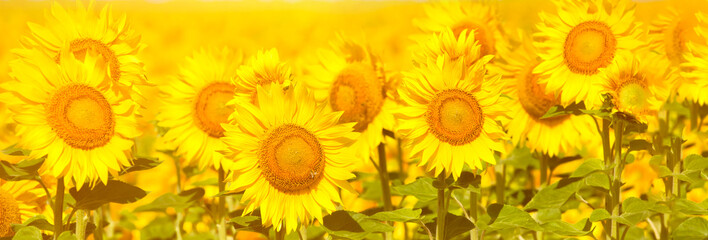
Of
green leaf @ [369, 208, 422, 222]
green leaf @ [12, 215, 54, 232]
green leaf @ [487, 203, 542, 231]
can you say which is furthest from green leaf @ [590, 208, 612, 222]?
green leaf @ [12, 215, 54, 232]

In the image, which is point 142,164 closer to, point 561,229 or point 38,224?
point 38,224

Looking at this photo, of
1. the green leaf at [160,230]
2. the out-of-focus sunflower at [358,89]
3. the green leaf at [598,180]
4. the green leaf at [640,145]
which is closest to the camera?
the green leaf at [640,145]

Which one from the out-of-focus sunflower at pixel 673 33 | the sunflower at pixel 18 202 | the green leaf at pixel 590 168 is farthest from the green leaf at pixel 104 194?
the out-of-focus sunflower at pixel 673 33

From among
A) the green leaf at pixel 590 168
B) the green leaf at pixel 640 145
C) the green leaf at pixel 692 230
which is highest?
the green leaf at pixel 640 145

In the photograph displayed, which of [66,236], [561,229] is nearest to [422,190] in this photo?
[561,229]

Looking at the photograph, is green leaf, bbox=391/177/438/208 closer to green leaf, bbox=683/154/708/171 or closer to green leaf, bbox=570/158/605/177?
green leaf, bbox=570/158/605/177

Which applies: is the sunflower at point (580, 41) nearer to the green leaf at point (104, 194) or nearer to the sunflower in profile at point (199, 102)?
the sunflower in profile at point (199, 102)

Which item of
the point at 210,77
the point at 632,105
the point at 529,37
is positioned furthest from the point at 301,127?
the point at 529,37
